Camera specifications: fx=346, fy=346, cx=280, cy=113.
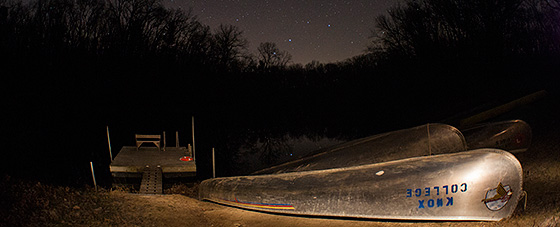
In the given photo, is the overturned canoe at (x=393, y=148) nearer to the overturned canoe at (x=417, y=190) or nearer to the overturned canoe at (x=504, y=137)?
the overturned canoe at (x=504, y=137)

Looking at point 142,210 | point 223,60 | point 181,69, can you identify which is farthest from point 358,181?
point 223,60

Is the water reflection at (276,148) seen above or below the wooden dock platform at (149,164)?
below

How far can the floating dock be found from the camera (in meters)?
9.12

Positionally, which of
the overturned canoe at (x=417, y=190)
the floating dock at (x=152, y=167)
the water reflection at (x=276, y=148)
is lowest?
the water reflection at (x=276, y=148)

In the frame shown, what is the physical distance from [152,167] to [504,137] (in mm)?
9124

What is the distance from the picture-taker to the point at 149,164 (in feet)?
32.2

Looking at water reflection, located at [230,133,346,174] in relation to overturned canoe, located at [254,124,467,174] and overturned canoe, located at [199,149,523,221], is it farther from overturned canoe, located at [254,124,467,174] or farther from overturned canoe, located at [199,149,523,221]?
overturned canoe, located at [199,149,523,221]

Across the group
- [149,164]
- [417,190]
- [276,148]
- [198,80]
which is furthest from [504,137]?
[198,80]

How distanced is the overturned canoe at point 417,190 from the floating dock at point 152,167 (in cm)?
381

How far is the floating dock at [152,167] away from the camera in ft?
29.9

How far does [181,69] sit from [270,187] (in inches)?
1435

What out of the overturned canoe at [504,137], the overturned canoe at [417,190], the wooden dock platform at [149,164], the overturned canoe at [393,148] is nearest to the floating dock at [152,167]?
the wooden dock platform at [149,164]

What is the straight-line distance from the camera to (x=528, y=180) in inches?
256

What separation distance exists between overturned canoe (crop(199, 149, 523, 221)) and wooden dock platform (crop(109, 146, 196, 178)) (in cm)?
392
